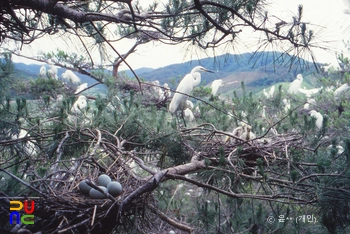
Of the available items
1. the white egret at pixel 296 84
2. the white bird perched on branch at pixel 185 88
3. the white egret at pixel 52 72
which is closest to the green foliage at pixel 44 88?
the white egret at pixel 52 72

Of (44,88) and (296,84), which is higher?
(44,88)

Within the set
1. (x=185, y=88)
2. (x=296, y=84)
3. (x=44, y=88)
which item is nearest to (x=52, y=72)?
(x=44, y=88)

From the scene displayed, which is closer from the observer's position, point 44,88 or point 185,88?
point 185,88

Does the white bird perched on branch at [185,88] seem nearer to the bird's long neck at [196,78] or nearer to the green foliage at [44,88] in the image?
the bird's long neck at [196,78]

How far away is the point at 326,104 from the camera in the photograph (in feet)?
12.3

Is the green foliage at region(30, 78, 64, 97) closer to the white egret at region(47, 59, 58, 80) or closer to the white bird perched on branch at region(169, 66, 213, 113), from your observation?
the white egret at region(47, 59, 58, 80)

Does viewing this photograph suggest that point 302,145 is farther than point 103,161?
Yes

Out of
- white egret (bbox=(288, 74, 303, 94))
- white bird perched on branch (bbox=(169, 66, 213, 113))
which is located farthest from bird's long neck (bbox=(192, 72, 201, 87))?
white egret (bbox=(288, 74, 303, 94))

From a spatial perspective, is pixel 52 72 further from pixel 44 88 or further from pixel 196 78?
pixel 196 78

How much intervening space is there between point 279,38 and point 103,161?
0.70 meters

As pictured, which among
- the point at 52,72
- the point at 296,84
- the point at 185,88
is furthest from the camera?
the point at 296,84

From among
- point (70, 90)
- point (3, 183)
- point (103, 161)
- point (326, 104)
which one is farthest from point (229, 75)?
point (3, 183)

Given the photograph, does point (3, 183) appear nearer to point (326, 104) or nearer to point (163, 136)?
point (163, 136)

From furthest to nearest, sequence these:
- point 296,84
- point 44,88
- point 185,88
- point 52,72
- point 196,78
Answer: point 296,84 < point 52,72 < point 44,88 < point 196,78 < point 185,88
